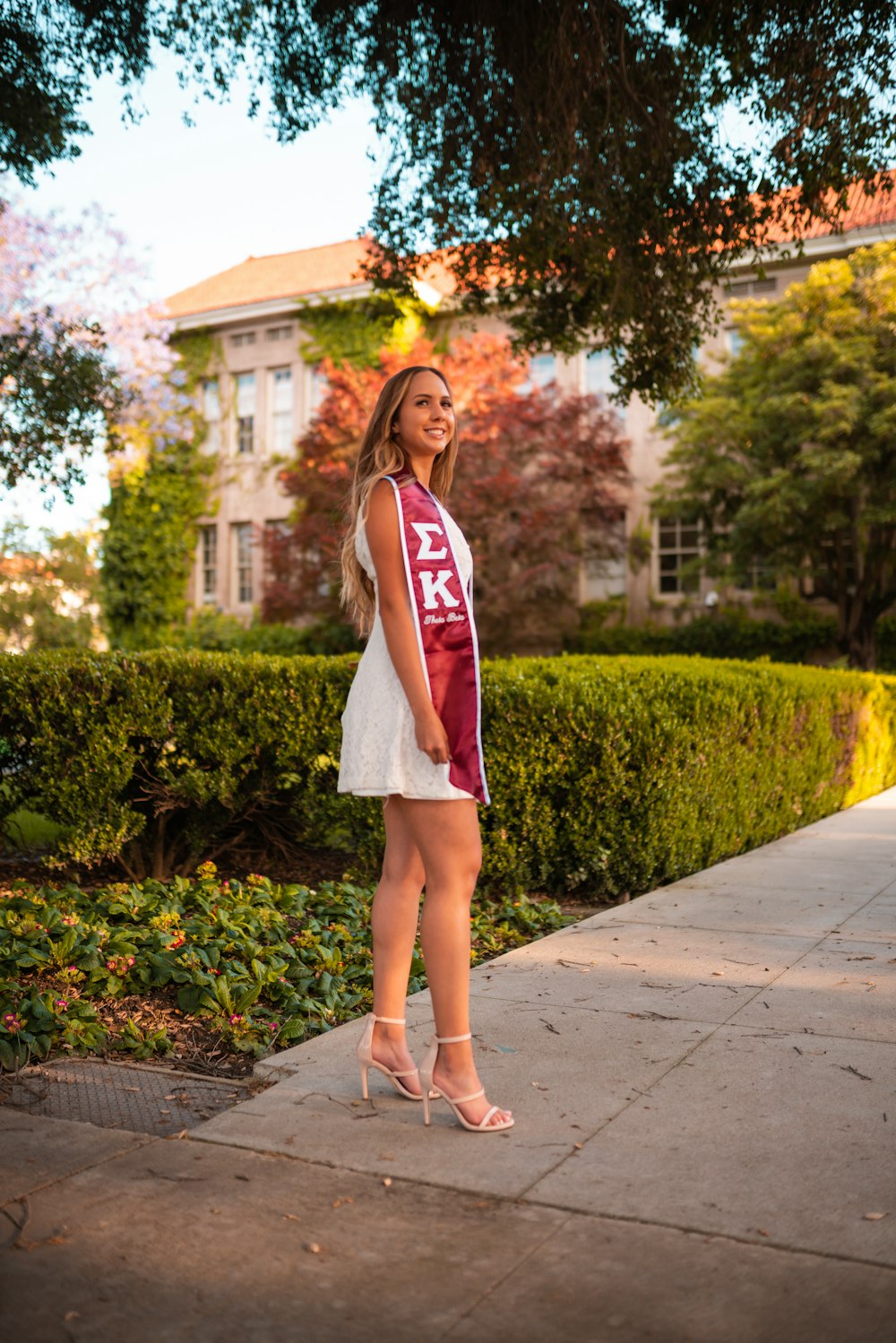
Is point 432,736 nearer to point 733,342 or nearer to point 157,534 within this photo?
point 733,342

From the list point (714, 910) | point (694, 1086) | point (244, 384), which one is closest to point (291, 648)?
point (244, 384)

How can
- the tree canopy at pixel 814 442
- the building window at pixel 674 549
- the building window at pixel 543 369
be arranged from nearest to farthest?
the tree canopy at pixel 814 442, the building window at pixel 674 549, the building window at pixel 543 369

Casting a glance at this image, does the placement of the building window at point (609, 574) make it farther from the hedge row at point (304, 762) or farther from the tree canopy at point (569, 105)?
the hedge row at point (304, 762)

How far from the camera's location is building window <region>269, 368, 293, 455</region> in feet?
119

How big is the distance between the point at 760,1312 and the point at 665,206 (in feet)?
26.2

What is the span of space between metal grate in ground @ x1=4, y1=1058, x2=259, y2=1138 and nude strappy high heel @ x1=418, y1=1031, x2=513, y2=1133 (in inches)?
24.5

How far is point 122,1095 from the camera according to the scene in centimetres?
384

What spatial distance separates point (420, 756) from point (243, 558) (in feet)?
111

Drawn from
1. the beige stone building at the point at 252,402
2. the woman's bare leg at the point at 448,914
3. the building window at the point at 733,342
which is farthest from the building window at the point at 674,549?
the woman's bare leg at the point at 448,914

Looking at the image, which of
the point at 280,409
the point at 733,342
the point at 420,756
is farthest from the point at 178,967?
the point at 280,409

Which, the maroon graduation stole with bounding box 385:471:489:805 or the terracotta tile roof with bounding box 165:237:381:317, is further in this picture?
the terracotta tile roof with bounding box 165:237:381:317

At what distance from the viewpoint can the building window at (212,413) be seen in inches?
1469

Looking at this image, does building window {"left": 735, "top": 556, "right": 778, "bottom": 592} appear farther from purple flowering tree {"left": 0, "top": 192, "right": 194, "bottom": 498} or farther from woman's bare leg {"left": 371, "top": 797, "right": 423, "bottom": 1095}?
woman's bare leg {"left": 371, "top": 797, "right": 423, "bottom": 1095}

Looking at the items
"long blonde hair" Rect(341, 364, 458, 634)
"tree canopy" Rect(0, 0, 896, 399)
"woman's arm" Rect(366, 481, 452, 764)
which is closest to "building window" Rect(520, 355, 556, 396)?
"tree canopy" Rect(0, 0, 896, 399)
